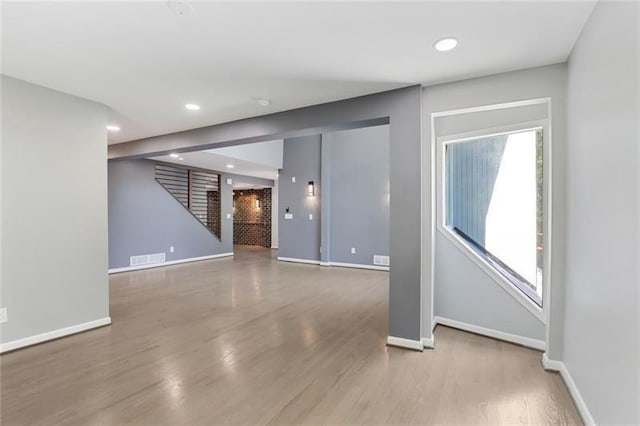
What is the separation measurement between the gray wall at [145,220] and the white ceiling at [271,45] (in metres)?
3.75

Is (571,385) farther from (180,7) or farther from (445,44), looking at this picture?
(180,7)

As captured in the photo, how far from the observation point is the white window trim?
251 centimetres

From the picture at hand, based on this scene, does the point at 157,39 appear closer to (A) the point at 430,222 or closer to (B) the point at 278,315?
(A) the point at 430,222

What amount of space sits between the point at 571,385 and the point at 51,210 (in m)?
4.67

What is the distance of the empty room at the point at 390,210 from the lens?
1.79 metres

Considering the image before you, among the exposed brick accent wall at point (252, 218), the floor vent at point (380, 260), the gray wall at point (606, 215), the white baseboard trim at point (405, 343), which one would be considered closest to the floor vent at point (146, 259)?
the exposed brick accent wall at point (252, 218)

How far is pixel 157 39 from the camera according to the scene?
2119mm

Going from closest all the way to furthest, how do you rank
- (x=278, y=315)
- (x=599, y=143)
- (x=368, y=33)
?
1. (x=599, y=143)
2. (x=368, y=33)
3. (x=278, y=315)

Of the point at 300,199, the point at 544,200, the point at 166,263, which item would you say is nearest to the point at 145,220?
the point at 166,263

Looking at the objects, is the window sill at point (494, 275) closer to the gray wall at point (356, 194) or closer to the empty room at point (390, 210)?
the empty room at point (390, 210)

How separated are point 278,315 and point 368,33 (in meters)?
3.11

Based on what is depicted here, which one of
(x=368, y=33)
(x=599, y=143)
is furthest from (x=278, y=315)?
(x=599, y=143)

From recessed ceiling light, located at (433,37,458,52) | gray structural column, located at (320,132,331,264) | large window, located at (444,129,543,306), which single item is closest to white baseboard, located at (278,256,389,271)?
gray structural column, located at (320,132,331,264)

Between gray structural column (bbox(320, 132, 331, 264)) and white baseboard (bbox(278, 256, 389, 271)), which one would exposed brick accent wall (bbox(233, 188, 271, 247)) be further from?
gray structural column (bbox(320, 132, 331, 264))
